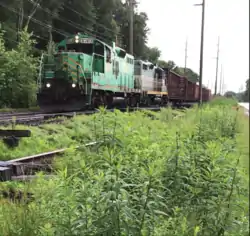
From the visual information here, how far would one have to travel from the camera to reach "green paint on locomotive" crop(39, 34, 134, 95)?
14.2m

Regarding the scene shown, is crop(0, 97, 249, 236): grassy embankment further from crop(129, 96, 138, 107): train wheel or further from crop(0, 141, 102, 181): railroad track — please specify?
crop(129, 96, 138, 107): train wheel

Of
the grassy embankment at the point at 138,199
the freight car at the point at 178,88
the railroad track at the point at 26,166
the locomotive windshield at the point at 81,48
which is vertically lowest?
the railroad track at the point at 26,166

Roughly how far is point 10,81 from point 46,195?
14.9 metres

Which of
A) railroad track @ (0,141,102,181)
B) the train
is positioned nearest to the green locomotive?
the train

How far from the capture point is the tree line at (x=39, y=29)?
17234 mm

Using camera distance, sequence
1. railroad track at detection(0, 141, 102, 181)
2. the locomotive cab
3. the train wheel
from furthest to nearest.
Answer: the train wheel < the locomotive cab < railroad track at detection(0, 141, 102, 181)

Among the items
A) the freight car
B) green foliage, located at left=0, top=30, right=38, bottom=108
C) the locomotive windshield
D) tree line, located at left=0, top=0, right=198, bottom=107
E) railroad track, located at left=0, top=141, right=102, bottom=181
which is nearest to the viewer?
railroad track, located at left=0, top=141, right=102, bottom=181

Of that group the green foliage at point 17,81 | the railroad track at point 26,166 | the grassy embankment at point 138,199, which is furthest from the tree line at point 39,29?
the grassy embankment at point 138,199

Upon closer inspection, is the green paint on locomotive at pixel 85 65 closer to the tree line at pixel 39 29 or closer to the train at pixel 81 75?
the train at pixel 81 75

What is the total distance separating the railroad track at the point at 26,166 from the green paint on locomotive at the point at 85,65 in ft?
27.3

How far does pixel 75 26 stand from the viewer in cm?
3203

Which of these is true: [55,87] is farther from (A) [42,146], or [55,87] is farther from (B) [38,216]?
(B) [38,216]

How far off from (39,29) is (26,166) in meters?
26.3

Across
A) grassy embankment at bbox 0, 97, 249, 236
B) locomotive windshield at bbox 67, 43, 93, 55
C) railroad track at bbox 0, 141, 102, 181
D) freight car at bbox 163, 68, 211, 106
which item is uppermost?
locomotive windshield at bbox 67, 43, 93, 55
